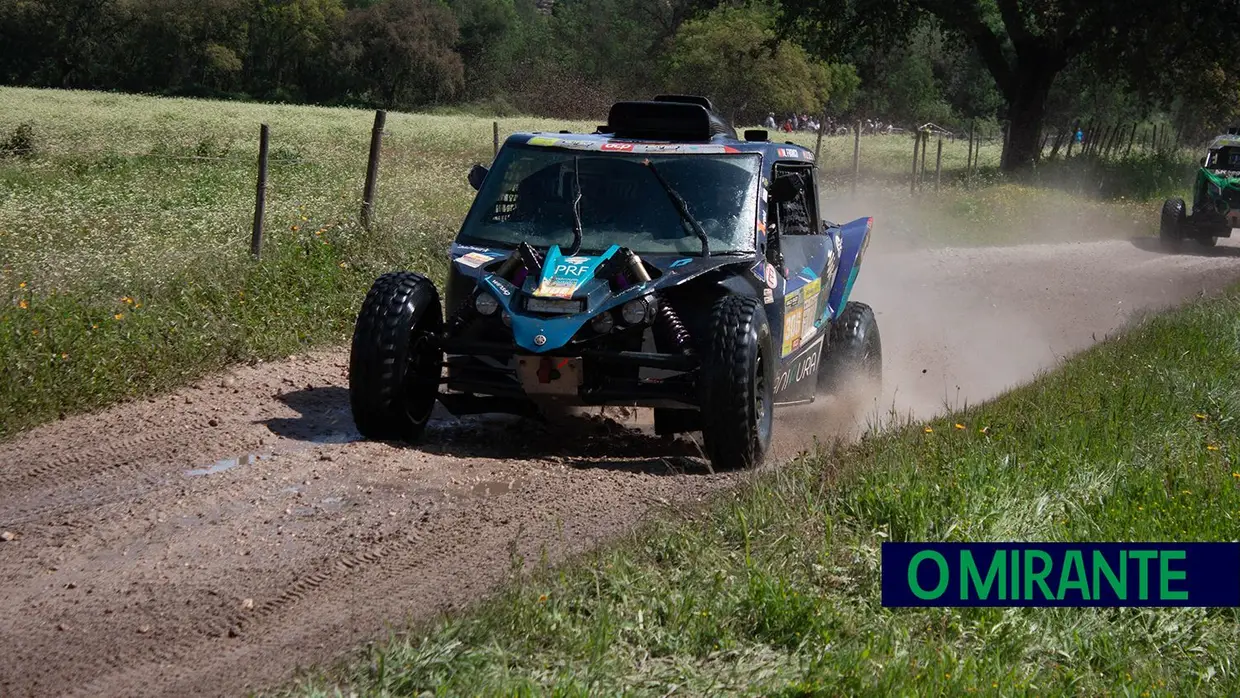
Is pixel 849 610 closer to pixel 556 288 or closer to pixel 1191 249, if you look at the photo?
pixel 556 288

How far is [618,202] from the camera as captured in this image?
26.7 feet

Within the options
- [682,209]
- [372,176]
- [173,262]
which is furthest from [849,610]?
[372,176]

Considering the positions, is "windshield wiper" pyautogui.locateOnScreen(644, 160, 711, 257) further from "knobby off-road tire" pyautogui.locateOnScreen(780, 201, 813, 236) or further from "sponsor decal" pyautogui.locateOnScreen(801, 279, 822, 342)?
"knobby off-road tire" pyautogui.locateOnScreen(780, 201, 813, 236)

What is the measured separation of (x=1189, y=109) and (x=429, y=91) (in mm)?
43316

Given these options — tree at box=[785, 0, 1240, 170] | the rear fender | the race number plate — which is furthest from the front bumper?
tree at box=[785, 0, 1240, 170]

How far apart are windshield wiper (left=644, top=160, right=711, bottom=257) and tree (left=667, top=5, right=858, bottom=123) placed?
47701mm

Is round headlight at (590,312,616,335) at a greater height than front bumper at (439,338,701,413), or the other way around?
round headlight at (590,312,616,335)

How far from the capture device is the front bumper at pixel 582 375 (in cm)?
723

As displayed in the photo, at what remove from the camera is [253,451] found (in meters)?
7.52

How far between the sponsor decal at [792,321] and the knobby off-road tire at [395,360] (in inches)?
79.1

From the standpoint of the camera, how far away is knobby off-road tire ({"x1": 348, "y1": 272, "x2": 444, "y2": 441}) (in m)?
7.37

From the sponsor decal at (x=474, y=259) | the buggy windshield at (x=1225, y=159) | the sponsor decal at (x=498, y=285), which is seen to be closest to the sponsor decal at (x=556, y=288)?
the sponsor decal at (x=498, y=285)

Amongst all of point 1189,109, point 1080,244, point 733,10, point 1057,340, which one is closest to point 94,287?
point 1057,340

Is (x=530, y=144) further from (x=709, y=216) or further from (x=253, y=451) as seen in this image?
(x=253, y=451)
